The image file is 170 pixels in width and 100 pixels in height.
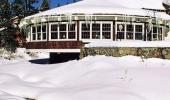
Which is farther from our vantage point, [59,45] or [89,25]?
[59,45]

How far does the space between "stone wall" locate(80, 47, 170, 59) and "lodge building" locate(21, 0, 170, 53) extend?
30.1 feet

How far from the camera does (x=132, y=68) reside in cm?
1723

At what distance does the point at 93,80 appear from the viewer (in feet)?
51.7

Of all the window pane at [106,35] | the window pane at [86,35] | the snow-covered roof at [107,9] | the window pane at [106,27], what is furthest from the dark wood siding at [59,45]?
the snow-covered roof at [107,9]

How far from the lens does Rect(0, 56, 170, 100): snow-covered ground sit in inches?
549

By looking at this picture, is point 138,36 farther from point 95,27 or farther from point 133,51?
point 133,51

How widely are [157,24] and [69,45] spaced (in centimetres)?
746

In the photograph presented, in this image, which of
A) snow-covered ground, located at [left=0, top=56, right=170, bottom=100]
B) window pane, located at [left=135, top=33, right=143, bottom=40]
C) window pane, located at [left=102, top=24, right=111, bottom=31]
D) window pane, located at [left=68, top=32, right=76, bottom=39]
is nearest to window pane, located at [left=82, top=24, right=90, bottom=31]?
window pane, located at [left=68, top=32, right=76, bottom=39]

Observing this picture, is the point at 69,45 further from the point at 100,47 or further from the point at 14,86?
the point at 14,86

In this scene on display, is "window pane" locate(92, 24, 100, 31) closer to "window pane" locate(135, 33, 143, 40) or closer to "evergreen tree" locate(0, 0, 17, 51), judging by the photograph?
"window pane" locate(135, 33, 143, 40)

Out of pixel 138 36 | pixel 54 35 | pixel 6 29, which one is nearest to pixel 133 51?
pixel 138 36

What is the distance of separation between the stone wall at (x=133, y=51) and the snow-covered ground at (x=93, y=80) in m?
0.56

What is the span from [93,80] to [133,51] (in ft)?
17.9

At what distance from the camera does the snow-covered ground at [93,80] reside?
1394cm
